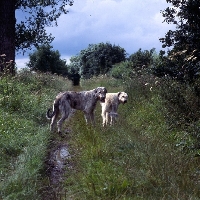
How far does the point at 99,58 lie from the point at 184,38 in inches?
1367

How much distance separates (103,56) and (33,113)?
33.5 meters

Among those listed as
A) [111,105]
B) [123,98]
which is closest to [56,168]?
[111,105]

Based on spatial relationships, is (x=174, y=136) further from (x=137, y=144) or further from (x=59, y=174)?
(x=59, y=174)

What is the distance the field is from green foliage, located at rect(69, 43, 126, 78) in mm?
32055

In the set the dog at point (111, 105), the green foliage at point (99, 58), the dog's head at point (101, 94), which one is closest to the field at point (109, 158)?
the dog at point (111, 105)

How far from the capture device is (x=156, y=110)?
11.5 meters

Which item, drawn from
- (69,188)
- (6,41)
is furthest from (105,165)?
(6,41)

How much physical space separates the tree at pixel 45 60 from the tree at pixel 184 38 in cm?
3094

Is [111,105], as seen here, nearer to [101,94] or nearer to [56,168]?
[101,94]

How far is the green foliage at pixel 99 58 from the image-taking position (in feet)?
145

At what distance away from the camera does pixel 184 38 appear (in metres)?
11.1

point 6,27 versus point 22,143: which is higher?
point 6,27

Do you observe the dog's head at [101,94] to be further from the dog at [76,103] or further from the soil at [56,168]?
the soil at [56,168]

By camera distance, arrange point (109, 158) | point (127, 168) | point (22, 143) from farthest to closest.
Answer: point (22, 143), point (109, 158), point (127, 168)
